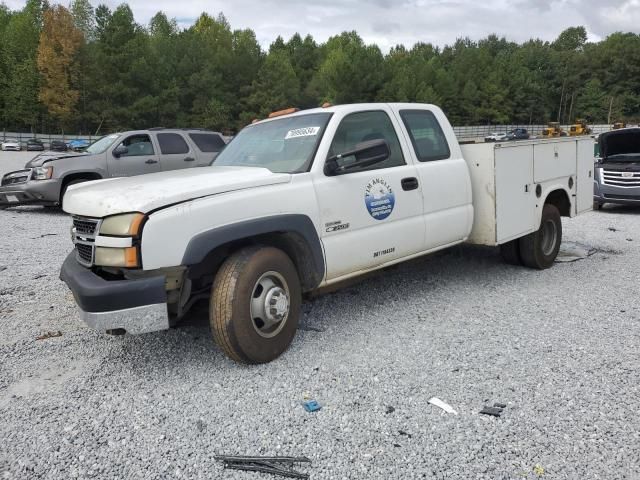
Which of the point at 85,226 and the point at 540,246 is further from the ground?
the point at 85,226

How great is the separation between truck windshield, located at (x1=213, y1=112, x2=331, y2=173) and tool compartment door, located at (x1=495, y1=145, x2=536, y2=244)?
6.56ft

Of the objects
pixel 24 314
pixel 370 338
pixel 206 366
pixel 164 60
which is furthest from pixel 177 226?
pixel 164 60

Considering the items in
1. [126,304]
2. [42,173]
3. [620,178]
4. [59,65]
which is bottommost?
[620,178]

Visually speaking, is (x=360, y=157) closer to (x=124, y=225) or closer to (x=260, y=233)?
(x=260, y=233)

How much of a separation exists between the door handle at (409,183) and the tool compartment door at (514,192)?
1072 millimetres

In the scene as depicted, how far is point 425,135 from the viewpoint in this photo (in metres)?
5.11

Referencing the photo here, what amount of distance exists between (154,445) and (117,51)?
59665mm

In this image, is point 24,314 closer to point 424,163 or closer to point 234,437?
point 234,437

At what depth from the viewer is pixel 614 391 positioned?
129 inches

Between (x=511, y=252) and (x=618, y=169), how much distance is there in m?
6.56

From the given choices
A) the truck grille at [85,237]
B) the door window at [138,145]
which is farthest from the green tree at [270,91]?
the truck grille at [85,237]

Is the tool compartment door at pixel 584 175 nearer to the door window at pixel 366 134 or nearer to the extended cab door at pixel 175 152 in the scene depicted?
the door window at pixel 366 134

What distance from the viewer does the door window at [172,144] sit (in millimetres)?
11547

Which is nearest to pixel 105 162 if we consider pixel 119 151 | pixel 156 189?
pixel 119 151
